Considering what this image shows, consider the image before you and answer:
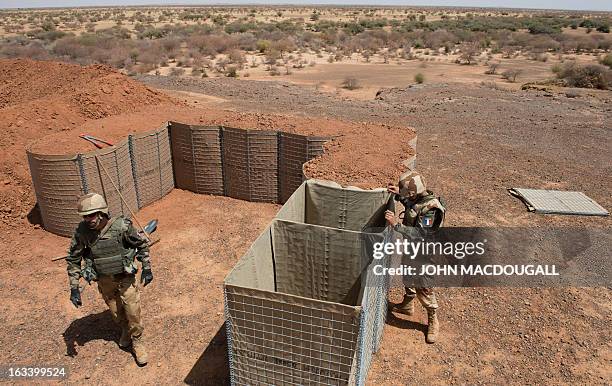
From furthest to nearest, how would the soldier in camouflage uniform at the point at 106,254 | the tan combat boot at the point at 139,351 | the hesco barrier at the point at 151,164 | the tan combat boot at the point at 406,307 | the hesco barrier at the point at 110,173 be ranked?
the hesco barrier at the point at 151,164 < the hesco barrier at the point at 110,173 < the tan combat boot at the point at 406,307 < the tan combat boot at the point at 139,351 < the soldier in camouflage uniform at the point at 106,254

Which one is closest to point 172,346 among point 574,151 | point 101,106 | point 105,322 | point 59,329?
point 105,322

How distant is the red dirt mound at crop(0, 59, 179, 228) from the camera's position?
28.9 ft

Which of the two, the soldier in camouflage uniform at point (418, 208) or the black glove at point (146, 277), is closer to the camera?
the black glove at point (146, 277)

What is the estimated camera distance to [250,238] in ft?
27.1

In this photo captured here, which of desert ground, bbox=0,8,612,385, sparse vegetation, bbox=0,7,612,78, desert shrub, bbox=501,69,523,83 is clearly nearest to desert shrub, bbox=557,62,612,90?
desert shrub, bbox=501,69,523,83

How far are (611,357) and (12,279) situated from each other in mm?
8249

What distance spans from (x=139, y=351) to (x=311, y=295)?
2.14 m

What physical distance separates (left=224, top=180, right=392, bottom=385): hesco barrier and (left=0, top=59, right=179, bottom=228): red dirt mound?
5801 mm

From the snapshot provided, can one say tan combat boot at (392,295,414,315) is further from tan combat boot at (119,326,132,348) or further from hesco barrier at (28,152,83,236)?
hesco barrier at (28,152,83,236)

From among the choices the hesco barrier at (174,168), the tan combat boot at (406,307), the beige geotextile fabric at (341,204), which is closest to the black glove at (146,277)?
the beige geotextile fabric at (341,204)

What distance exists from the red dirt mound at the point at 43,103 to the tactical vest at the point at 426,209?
23.8ft

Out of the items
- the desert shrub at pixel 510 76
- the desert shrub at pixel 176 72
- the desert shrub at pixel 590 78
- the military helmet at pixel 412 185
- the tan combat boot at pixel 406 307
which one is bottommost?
the desert shrub at pixel 176 72

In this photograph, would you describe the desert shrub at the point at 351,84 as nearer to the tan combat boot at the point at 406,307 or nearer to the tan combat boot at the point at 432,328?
the tan combat boot at the point at 406,307

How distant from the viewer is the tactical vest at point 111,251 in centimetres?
479
